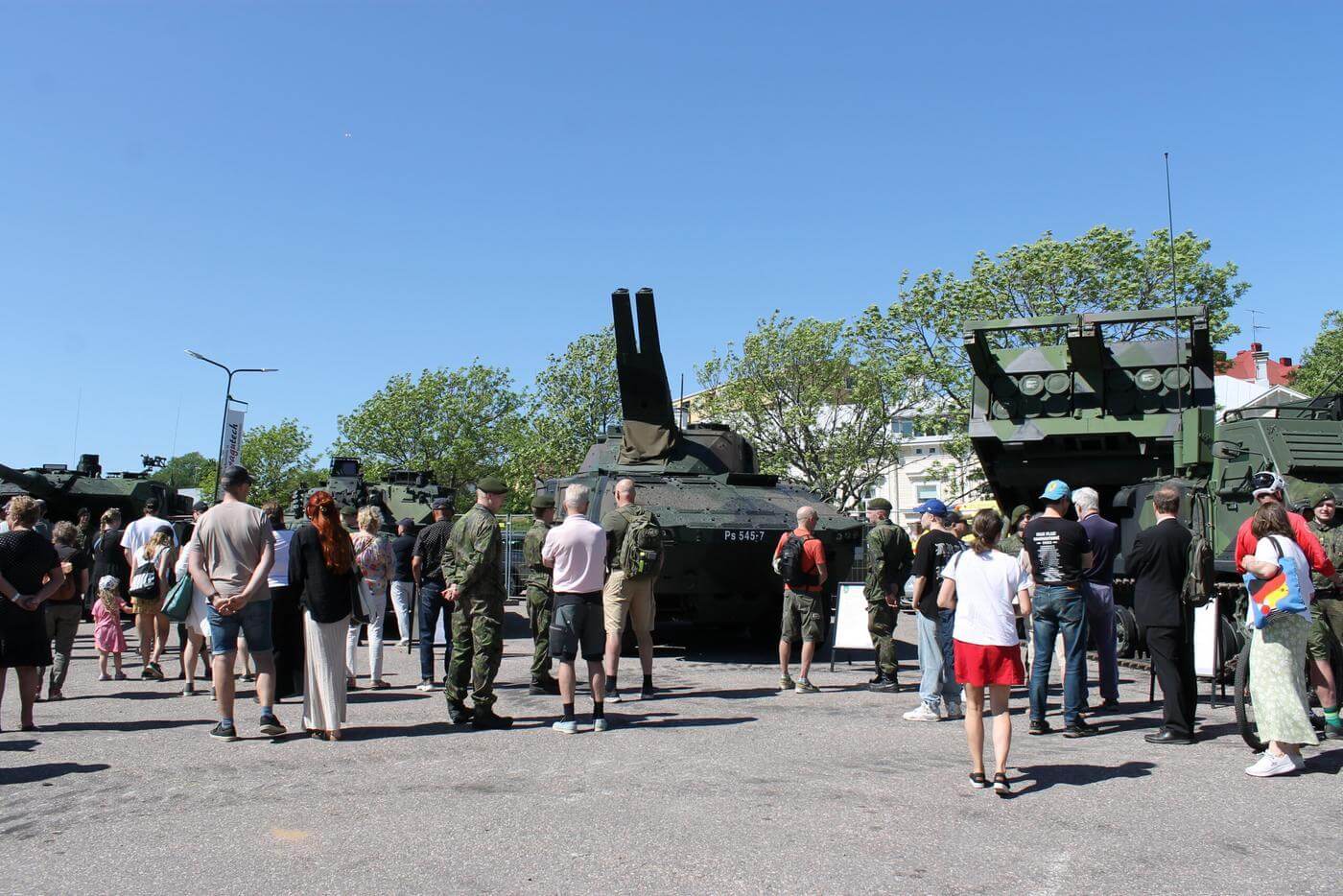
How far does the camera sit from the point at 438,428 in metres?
50.6

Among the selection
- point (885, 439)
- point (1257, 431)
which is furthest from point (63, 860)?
point (885, 439)

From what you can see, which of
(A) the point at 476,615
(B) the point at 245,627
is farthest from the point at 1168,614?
(B) the point at 245,627

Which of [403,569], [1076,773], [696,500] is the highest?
[696,500]

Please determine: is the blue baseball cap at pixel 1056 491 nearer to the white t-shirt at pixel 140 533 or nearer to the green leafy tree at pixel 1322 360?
the white t-shirt at pixel 140 533

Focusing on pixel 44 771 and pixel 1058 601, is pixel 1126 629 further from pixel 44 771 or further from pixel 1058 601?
pixel 44 771

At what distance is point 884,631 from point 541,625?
312 centimetres

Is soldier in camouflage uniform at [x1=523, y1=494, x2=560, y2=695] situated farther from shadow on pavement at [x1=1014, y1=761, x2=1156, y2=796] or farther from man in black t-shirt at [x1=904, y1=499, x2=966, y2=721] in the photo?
shadow on pavement at [x1=1014, y1=761, x2=1156, y2=796]

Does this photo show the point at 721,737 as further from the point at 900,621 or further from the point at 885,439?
the point at 885,439

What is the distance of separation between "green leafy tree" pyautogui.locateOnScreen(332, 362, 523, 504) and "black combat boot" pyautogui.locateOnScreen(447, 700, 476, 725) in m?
42.0

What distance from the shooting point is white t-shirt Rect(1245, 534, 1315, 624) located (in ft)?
21.7

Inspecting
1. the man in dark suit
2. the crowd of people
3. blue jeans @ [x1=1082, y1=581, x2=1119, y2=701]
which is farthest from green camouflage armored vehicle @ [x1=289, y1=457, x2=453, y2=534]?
the man in dark suit

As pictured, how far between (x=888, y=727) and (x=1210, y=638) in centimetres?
252

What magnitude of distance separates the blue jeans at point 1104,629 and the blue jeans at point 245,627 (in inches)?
228

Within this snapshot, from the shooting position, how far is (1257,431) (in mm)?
11719
